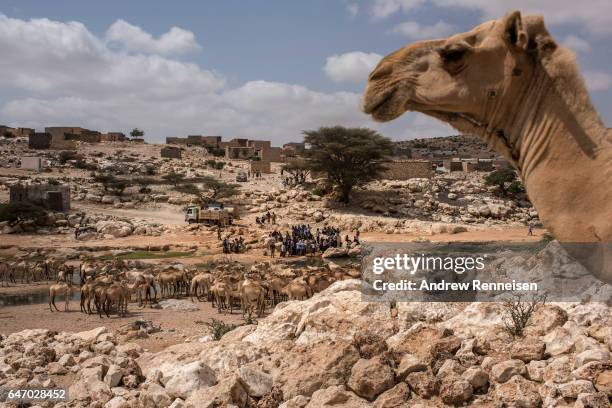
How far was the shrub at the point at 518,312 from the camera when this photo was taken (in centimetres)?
437

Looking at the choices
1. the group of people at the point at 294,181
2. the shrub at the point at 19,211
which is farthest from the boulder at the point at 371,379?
the group of people at the point at 294,181

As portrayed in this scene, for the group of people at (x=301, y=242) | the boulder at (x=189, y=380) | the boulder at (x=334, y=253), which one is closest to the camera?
the boulder at (x=189, y=380)

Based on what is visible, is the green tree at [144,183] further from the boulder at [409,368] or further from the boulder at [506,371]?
the boulder at [506,371]

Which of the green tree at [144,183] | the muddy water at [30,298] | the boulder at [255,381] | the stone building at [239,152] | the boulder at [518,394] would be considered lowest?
the muddy water at [30,298]

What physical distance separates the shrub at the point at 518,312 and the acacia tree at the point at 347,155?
36232mm

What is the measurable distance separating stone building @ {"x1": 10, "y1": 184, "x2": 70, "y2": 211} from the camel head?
1549 inches

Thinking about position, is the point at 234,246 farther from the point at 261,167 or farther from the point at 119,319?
the point at 261,167

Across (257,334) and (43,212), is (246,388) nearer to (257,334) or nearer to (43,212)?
(257,334)

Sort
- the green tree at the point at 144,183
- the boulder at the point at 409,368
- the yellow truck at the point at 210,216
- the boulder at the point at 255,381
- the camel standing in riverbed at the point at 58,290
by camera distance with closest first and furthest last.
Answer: the boulder at the point at 409,368, the boulder at the point at 255,381, the camel standing in riverbed at the point at 58,290, the yellow truck at the point at 210,216, the green tree at the point at 144,183

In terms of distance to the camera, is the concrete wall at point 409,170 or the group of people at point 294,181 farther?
the concrete wall at point 409,170

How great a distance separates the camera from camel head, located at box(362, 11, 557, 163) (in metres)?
2.34

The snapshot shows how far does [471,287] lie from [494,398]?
6.23 ft

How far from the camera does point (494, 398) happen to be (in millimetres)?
3660

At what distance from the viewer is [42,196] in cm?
3772
